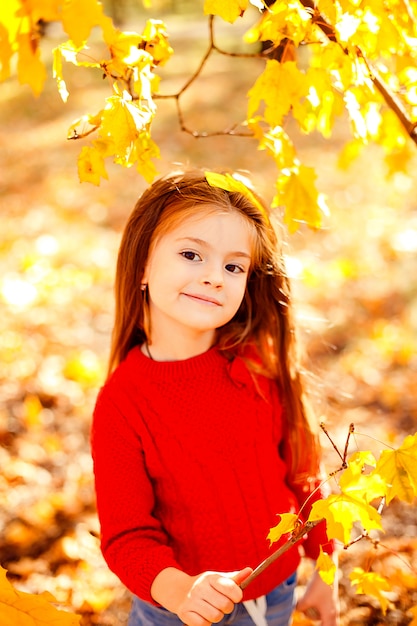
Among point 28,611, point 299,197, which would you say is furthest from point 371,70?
point 28,611

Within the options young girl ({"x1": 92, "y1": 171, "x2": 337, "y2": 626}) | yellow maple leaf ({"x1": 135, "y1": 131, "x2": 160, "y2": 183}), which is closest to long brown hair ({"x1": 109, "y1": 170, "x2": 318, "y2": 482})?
young girl ({"x1": 92, "y1": 171, "x2": 337, "y2": 626})

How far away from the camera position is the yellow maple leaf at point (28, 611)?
1.26 m

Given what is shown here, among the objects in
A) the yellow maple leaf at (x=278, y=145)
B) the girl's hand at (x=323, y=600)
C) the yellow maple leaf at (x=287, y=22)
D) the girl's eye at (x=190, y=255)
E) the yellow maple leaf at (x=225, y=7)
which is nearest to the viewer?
the yellow maple leaf at (x=225, y=7)

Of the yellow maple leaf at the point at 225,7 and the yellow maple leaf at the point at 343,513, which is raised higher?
the yellow maple leaf at the point at 225,7

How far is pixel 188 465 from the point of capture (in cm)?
172

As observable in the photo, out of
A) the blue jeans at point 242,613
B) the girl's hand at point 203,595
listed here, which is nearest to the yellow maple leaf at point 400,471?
the girl's hand at point 203,595

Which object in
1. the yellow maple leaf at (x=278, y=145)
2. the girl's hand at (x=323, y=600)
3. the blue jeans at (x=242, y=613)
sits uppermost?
the yellow maple leaf at (x=278, y=145)

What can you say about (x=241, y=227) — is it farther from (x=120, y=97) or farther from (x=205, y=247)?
(x=120, y=97)

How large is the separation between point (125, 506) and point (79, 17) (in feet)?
3.61

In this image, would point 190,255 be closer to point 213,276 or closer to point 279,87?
point 213,276

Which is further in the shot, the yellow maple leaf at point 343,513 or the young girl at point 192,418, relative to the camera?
the young girl at point 192,418

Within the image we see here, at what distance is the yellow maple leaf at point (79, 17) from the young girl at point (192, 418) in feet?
1.75

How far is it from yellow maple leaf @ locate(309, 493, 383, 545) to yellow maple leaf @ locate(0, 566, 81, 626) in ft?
1.69

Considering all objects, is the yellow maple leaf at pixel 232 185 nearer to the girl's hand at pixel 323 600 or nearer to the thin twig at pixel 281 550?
the thin twig at pixel 281 550
